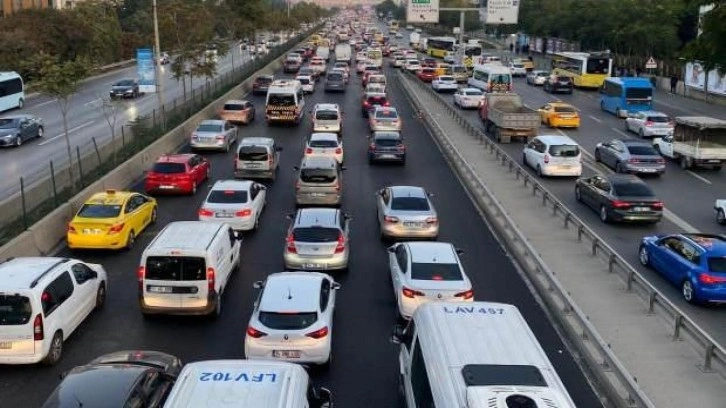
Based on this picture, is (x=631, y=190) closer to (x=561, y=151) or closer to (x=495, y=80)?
(x=561, y=151)

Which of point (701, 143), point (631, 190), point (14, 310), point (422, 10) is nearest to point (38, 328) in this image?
point (14, 310)

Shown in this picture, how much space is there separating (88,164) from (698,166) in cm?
2504

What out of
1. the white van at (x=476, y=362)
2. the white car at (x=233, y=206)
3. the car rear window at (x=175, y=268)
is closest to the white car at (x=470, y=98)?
the white car at (x=233, y=206)

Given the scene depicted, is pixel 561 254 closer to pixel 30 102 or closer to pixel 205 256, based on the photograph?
pixel 205 256

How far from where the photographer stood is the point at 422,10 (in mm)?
65125

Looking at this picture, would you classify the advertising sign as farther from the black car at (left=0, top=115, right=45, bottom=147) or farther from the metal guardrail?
the metal guardrail

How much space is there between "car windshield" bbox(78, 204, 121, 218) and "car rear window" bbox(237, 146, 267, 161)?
27.2ft

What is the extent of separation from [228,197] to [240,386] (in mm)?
13914

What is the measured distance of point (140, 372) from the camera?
417 inches

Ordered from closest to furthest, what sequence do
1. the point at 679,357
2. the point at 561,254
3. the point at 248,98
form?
1. the point at 679,357
2. the point at 561,254
3. the point at 248,98

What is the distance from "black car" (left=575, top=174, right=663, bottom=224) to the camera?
23.1 meters

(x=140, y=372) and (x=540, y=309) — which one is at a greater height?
(x=140, y=372)

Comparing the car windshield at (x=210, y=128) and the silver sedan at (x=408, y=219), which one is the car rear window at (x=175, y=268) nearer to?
the silver sedan at (x=408, y=219)

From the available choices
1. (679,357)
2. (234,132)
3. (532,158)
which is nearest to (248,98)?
(234,132)
